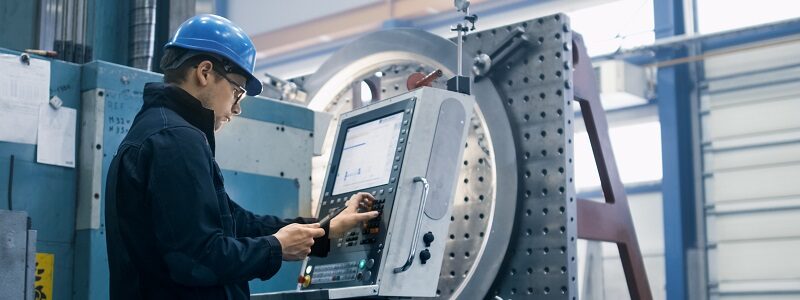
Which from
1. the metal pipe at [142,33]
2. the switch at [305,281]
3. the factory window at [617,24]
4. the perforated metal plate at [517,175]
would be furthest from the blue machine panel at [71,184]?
the factory window at [617,24]

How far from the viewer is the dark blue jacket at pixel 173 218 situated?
168 cm

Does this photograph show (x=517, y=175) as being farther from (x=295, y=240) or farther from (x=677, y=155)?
(x=677, y=155)

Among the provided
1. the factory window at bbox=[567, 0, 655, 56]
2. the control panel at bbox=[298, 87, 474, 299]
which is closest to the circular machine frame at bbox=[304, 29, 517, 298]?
the control panel at bbox=[298, 87, 474, 299]

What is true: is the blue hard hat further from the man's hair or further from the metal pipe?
the metal pipe

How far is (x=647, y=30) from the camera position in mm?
6316

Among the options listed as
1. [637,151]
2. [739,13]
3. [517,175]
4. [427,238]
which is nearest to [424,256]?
[427,238]

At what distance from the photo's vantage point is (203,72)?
1.90 meters

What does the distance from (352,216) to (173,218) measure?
0.60 m

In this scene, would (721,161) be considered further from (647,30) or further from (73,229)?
(73,229)

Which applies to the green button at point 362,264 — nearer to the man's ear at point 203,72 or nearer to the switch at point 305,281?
the switch at point 305,281

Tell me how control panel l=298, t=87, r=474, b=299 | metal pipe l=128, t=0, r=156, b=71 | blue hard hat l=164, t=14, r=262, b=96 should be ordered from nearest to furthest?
blue hard hat l=164, t=14, r=262, b=96 → control panel l=298, t=87, r=474, b=299 → metal pipe l=128, t=0, r=156, b=71

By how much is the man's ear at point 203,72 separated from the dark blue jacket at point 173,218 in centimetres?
6

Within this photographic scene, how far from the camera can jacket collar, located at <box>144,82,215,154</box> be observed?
1817 millimetres

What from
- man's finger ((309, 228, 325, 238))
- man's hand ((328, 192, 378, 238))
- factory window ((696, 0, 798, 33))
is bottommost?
man's finger ((309, 228, 325, 238))
